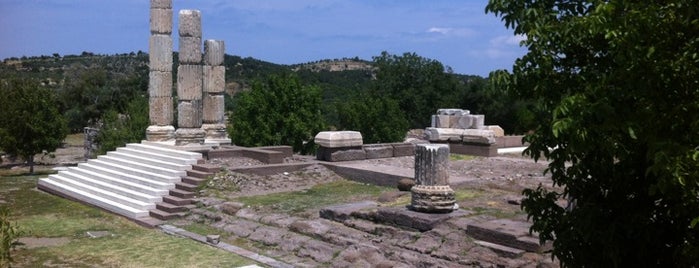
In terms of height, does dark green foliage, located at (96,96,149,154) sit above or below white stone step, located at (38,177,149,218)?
above

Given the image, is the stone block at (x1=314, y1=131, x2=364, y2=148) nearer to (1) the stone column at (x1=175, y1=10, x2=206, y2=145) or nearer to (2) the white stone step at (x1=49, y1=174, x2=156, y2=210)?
(1) the stone column at (x1=175, y1=10, x2=206, y2=145)

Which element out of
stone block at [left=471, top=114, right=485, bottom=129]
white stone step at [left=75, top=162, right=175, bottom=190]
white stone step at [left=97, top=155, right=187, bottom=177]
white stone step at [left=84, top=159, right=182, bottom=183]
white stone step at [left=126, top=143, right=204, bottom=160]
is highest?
stone block at [left=471, top=114, right=485, bottom=129]

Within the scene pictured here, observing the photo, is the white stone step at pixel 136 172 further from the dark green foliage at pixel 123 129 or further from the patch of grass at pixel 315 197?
the dark green foliage at pixel 123 129

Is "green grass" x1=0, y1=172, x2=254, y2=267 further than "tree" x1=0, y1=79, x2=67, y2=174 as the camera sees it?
No

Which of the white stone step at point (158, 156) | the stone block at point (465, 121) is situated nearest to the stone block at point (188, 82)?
the white stone step at point (158, 156)

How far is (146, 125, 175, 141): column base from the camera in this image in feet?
66.0

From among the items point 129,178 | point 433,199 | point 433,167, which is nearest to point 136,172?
point 129,178

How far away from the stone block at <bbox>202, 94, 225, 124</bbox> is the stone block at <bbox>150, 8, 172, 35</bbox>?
2538 mm

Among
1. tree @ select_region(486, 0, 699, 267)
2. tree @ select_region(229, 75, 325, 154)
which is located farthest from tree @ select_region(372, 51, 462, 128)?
tree @ select_region(486, 0, 699, 267)

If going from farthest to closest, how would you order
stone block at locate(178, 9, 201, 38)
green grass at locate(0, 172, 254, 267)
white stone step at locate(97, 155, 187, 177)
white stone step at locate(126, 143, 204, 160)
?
stone block at locate(178, 9, 201, 38)
white stone step at locate(126, 143, 204, 160)
white stone step at locate(97, 155, 187, 177)
green grass at locate(0, 172, 254, 267)

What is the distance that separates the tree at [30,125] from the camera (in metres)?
22.4

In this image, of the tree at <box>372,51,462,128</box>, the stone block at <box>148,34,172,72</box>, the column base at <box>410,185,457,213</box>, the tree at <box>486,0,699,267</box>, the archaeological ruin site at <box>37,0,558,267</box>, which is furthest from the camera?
the tree at <box>372,51,462,128</box>

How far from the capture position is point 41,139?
2281cm

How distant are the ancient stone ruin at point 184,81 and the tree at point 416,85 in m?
23.3
